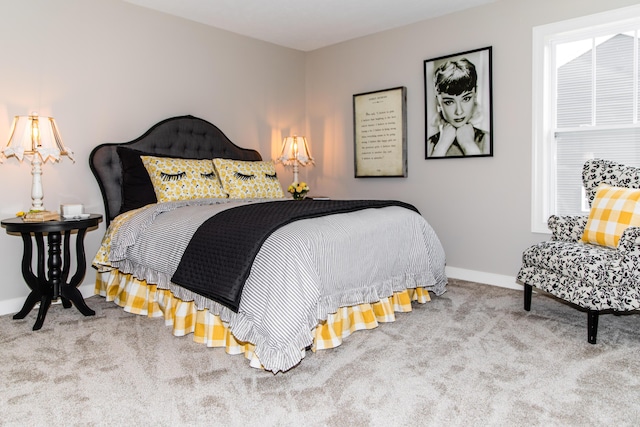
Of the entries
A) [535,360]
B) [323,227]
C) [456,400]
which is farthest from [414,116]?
[456,400]

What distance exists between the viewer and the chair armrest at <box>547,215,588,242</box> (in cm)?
300

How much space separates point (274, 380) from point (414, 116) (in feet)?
9.82

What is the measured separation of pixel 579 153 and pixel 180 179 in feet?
9.95

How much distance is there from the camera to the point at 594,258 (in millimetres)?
2514

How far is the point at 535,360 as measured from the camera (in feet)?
7.57

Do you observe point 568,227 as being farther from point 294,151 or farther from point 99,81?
point 99,81

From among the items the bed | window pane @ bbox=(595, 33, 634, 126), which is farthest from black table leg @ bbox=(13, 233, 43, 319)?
window pane @ bbox=(595, 33, 634, 126)

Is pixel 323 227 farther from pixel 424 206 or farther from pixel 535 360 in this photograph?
pixel 424 206

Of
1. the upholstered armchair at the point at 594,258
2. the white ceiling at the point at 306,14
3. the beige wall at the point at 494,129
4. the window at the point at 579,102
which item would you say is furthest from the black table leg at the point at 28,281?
the window at the point at 579,102

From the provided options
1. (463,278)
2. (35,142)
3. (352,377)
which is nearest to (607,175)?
(463,278)

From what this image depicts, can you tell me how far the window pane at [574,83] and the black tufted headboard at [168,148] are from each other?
2719mm

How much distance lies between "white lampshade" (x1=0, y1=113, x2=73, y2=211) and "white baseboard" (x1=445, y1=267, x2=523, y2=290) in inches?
127

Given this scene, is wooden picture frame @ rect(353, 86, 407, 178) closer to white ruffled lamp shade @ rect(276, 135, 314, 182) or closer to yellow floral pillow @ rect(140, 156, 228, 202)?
white ruffled lamp shade @ rect(276, 135, 314, 182)

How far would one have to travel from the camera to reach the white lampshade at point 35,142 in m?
2.95
